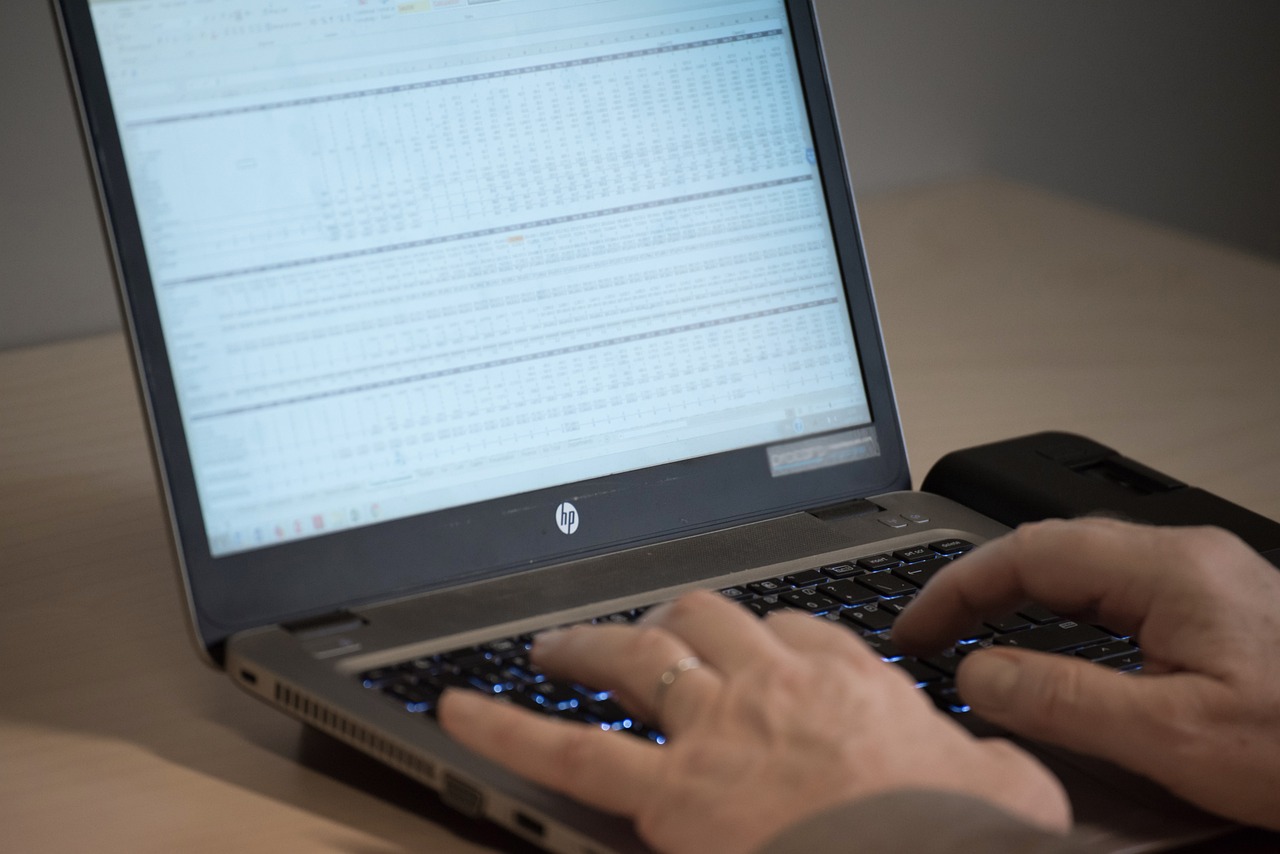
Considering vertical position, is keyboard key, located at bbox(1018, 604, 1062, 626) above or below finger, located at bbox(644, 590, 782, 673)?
below

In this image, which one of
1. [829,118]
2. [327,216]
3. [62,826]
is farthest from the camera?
[829,118]

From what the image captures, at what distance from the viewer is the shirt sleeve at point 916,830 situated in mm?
412

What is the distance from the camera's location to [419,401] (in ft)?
2.14

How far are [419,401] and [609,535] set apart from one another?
0.12 metres

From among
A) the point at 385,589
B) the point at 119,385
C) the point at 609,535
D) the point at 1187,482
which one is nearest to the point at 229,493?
the point at 385,589

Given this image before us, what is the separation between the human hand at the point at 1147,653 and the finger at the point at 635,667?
0.12 m

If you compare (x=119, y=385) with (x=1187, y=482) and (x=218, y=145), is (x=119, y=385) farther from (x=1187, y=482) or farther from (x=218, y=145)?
(x=1187, y=482)

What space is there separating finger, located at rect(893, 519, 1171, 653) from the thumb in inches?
1.9

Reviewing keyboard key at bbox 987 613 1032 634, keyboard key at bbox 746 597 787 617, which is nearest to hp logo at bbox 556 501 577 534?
keyboard key at bbox 746 597 787 617

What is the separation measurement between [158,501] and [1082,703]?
62 centimetres

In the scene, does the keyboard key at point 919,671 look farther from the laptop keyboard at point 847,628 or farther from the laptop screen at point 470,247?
the laptop screen at point 470,247

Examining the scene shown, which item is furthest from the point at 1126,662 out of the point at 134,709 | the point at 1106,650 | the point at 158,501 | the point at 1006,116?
the point at 1006,116

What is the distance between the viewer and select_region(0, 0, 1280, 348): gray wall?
1.19 meters

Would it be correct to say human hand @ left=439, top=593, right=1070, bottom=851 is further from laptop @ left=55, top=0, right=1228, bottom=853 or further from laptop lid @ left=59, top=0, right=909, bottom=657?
laptop lid @ left=59, top=0, right=909, bottom=657
